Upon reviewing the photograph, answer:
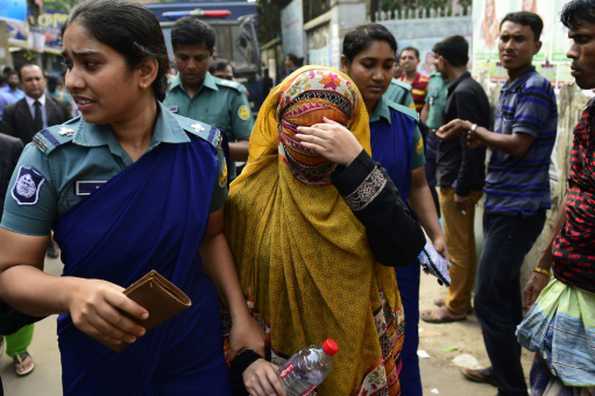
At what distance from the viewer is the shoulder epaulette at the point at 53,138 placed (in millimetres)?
1379

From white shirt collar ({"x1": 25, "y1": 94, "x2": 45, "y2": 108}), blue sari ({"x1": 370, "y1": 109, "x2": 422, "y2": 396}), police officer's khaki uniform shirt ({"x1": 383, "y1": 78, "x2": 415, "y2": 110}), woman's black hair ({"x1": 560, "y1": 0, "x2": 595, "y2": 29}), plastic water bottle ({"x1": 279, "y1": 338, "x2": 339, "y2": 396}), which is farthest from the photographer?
white shirt collar ({"x1": 25, "y1": 94, "x2": 45, "y2": 108})

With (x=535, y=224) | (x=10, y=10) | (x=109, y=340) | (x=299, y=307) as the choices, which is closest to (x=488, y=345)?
(x=535, y=224)

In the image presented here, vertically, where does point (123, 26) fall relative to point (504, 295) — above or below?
above

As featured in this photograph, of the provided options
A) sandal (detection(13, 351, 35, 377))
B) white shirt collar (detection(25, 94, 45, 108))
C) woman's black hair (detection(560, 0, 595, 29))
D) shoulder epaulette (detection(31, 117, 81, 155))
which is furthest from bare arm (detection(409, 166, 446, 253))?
white shirt collar (detection(25, 94, 45, 108))

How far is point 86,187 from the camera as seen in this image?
140 cm

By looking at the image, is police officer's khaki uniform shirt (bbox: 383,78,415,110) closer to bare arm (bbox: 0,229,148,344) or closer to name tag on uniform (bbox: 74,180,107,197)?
name tag on uniform (bbox: 74,180,107,197)

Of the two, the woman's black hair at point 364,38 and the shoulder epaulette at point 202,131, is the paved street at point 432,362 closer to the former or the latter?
the woman's black hair at point 364,38

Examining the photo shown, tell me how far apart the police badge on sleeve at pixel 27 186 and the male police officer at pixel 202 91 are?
8.03 feet

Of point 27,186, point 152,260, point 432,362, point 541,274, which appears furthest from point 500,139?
point 27,186

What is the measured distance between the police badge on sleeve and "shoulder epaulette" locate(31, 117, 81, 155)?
0.20 feet

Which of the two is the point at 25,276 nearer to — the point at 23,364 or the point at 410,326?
the point at 410,326

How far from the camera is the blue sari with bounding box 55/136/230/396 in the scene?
140 cm

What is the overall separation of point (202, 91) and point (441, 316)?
8.06ft

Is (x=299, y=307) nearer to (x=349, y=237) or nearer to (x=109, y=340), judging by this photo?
Answer: (x=349, y=237)
